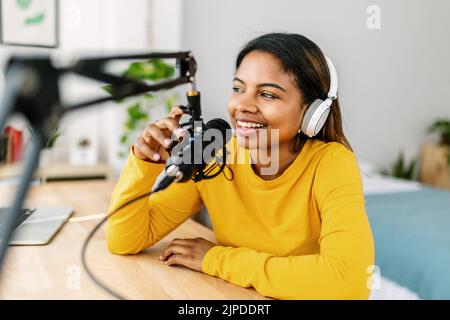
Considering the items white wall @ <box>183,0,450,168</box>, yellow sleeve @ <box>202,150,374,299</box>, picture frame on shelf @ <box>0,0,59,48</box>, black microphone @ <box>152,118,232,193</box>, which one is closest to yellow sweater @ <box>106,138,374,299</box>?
yellow sleeve @ <box>202,150,374,299</box>

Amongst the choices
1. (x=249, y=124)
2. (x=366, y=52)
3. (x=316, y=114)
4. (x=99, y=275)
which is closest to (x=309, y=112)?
(x=316, y=114)

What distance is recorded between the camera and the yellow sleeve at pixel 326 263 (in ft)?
2.55

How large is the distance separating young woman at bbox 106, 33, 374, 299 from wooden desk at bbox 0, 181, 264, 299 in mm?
32

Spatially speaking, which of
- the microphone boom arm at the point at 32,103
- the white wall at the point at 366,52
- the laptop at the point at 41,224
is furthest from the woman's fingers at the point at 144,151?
the white wall at the point at 366,52

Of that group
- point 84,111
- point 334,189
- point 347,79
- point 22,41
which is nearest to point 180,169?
Answer: point 84,111

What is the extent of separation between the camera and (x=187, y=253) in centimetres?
91

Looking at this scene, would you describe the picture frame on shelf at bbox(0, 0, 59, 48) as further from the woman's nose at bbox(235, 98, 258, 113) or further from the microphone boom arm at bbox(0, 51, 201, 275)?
the microphone boom arm at bbox(0, 51, 201, 275)

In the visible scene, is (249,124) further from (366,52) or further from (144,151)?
(366,52)

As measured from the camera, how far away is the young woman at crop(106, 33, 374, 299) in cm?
88

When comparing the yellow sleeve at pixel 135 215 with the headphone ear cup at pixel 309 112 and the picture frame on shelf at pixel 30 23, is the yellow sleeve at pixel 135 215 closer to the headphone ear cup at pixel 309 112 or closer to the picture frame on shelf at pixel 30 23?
the headphone ear cup at pixel 309 112

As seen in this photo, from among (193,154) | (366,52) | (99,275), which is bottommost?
(99,275)

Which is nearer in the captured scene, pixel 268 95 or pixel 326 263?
pixel 326 263

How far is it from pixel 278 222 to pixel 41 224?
2.13 feet

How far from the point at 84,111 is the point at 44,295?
50 cm
